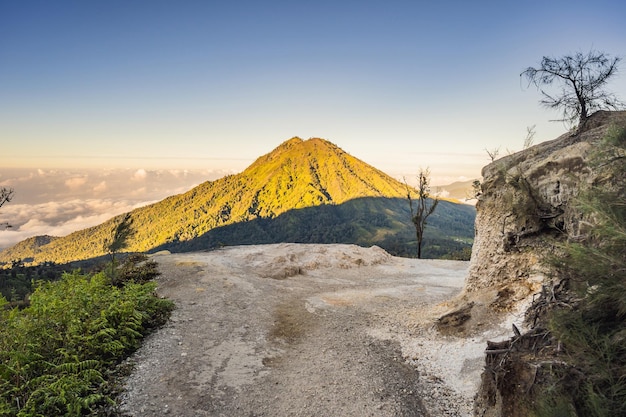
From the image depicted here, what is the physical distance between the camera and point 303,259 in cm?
2384

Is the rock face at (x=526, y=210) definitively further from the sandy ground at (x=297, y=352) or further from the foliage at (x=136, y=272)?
the foliage at (x=136, y=272)

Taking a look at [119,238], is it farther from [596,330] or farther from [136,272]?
[596,330]

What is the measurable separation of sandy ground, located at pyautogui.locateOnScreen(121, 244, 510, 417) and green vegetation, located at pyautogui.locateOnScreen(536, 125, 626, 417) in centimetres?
405

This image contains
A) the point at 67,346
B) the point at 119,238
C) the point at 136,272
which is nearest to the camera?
the point at 67,346

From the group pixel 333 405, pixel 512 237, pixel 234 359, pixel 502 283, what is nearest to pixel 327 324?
pixel 234 359

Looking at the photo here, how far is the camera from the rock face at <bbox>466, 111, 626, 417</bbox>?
10016mm

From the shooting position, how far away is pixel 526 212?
1123 centimetres

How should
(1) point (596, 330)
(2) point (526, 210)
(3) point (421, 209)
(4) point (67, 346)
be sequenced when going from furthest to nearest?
(3) point (421, 209)
(2) point (526, 210)
(4) point (67, 346)
(1) point (596, 330)

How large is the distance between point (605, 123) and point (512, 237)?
4569 mm

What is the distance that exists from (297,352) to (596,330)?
8435 millimetres

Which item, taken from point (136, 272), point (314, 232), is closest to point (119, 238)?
point (136, 272)

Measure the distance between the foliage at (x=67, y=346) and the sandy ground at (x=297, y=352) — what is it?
0.73 m

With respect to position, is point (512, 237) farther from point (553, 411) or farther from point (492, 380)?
point (553, 411)

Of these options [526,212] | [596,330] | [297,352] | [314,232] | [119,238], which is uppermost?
[526,212]
